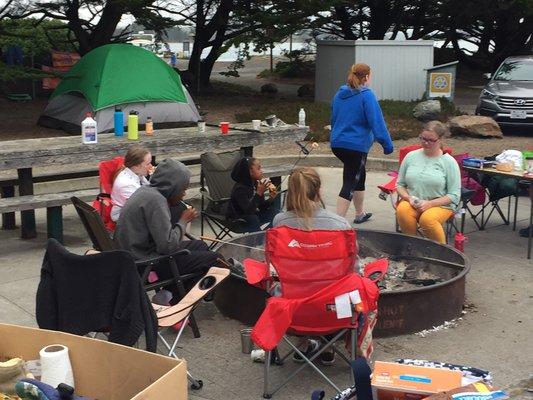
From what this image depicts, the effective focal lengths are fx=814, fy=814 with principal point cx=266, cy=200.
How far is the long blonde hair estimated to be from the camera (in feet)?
14.8

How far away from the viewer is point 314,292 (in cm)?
430

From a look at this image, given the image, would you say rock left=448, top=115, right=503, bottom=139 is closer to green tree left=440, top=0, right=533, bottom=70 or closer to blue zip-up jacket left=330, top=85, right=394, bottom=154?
green tree left=440, top=0, right=533, bottom=70

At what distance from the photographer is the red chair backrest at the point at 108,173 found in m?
6.51

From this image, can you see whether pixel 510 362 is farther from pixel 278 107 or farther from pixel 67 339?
pixel 278 107

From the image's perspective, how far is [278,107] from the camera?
16250 mm

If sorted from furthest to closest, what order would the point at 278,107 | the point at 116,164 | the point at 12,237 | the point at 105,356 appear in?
1. the point at 278,107
2. the point at 12,237
3. the point at 116,164
4. the point at 105,356

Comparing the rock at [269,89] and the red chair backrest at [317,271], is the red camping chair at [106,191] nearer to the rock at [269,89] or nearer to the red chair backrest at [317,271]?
the red chair backrest at [317,271]

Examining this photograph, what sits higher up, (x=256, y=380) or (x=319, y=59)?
(x=319, y=59)

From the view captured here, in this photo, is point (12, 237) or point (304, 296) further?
point (12, 237)

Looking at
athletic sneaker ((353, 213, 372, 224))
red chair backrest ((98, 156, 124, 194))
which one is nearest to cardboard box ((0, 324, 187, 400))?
red chair backrest ((98, 156, 124, 194))

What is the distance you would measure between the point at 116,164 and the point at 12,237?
1743mm

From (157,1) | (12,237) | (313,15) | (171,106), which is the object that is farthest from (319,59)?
(12,237)

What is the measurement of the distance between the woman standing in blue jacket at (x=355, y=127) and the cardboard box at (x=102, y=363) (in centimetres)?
445

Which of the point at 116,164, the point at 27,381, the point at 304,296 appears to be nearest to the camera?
the point at 27,381
